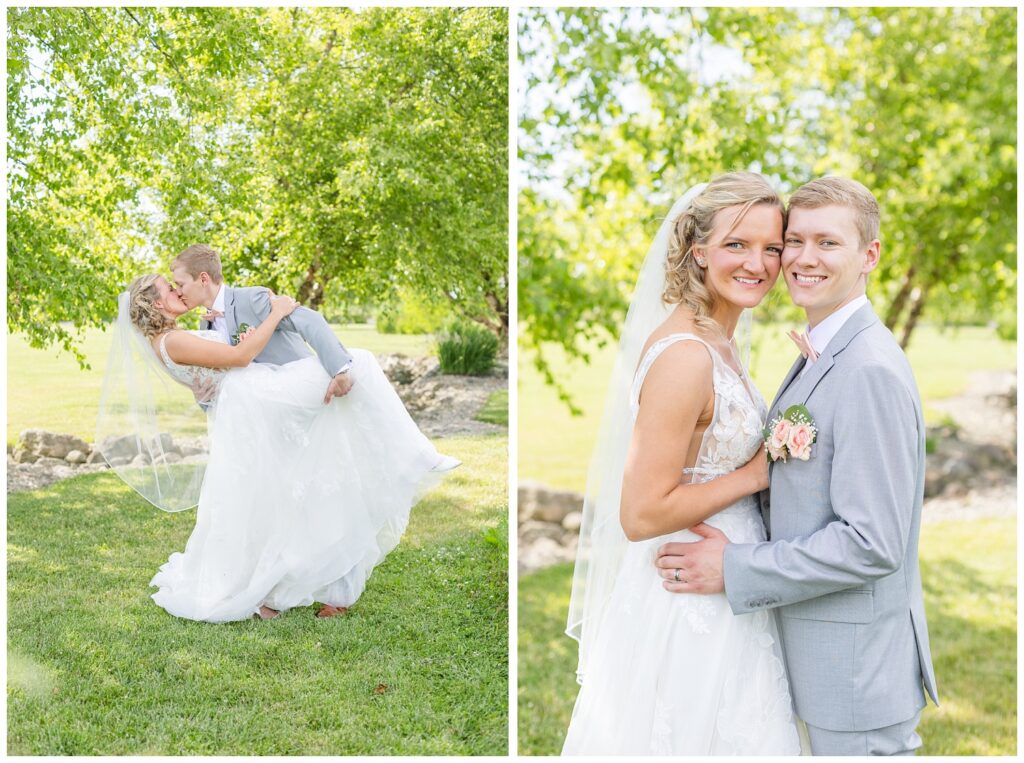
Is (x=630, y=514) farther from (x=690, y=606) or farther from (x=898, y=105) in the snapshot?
(x=898, y=105)

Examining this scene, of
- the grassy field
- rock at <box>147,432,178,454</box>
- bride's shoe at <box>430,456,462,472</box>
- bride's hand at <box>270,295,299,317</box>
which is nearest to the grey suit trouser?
bride's shoe at <box>430,456,462,472</box>

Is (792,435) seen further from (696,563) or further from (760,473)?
(696,563)

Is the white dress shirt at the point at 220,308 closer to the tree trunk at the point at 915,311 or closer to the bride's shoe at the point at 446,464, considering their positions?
the bride's shoe at the point at 446,464

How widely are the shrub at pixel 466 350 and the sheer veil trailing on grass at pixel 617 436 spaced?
1.79 meters

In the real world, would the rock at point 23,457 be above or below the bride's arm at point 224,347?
below

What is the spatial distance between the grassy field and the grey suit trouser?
21.0ft

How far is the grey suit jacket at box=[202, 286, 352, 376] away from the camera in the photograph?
349cm

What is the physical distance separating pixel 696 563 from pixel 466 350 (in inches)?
93.1

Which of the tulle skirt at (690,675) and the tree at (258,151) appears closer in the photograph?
the tulle skirt at (690,675)

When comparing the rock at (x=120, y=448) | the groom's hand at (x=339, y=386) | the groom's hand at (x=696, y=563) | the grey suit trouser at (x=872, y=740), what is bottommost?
the grey suit trouser at (x=872, y=740)

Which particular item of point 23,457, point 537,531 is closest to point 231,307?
point 23,457

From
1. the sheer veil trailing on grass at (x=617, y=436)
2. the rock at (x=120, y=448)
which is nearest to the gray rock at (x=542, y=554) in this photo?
the rock at (x=120, y=448)

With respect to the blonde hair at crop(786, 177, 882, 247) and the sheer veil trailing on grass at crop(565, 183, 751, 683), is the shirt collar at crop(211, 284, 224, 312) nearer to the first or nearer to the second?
the sheer veil trailing on grass at crop(565, 183, 751, 683)

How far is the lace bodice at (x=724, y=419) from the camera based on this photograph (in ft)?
6.56
